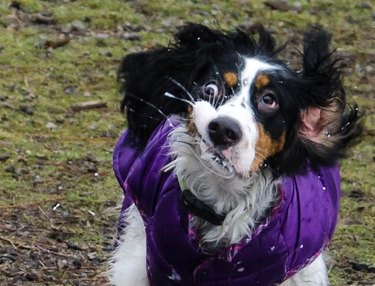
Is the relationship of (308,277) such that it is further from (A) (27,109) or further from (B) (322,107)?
(A) (27,109)

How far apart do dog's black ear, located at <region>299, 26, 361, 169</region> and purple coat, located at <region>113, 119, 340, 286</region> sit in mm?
111

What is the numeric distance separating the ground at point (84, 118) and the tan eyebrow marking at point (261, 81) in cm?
43

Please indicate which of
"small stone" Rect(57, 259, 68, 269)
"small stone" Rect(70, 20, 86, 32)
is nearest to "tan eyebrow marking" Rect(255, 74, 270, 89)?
"small stone" Rect(57, 259, 68, 269)

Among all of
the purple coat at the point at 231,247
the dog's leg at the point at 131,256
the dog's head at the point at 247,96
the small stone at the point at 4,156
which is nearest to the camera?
the dog's head at the point at 247,96

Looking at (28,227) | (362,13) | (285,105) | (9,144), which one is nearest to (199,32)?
(285,105)

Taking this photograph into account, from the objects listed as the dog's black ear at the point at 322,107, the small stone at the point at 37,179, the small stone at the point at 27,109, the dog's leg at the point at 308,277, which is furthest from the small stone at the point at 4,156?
the dog's black ear at the point at 322,107

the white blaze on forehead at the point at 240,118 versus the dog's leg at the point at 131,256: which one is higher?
the white blaze on forehead at the point at 240,118

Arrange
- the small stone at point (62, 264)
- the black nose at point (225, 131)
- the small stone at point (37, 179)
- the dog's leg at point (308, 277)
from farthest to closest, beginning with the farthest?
the small stone at point (37, 179)
the small stone at point (62, 264)
the dog's leg at point (308, 277)
the black nose at point (225, 131)

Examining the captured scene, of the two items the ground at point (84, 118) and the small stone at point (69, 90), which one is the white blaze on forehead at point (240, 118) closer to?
the ground at point (84, 118)

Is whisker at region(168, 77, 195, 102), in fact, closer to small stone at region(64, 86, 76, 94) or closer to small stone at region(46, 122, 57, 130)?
small stone at region(46, 122, 57, 130)

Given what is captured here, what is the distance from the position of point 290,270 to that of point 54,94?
11.7ft

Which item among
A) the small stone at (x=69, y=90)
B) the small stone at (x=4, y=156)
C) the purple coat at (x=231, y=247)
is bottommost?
the small stone at (x=69, y=90)

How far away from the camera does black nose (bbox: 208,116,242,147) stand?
3242 mm

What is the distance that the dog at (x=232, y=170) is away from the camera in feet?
11.7
